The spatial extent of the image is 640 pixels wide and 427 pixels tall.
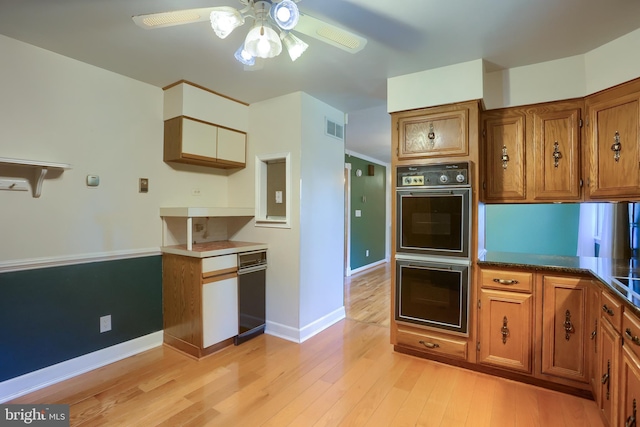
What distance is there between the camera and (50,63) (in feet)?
7.48

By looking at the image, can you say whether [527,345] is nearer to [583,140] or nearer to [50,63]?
[583,140]

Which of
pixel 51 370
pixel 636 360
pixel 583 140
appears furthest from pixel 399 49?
pixel 51 370

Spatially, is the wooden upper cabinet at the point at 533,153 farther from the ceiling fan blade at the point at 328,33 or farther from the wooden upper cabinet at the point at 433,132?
the ceiling fan blade at the point at 328,33

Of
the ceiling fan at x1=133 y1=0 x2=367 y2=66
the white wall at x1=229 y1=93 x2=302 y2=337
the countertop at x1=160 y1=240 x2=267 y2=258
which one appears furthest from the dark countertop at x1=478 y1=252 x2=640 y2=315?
the countertop at x1=160 y1=240 x2=267 y2=258

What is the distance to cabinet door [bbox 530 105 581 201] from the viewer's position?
233 centimetres

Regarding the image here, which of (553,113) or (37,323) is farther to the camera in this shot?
(553,113)

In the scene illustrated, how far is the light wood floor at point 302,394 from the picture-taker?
1.89 meters

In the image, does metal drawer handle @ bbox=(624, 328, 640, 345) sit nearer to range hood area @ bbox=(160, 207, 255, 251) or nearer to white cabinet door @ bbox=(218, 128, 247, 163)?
Answer: range hood area @ bbox=(160, 207, 255, 251)

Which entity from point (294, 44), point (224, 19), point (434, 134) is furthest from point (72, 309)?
point (434, 134)

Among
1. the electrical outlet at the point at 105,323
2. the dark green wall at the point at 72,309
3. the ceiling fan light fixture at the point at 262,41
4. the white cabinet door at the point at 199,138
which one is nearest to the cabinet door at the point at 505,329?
the ceiling fan light fixture at the point at 262,41

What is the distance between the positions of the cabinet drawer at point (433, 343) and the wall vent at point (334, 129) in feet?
6.91

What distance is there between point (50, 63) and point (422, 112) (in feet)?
9.41

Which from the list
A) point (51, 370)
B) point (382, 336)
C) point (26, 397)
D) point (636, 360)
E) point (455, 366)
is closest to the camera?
point (636, 360)

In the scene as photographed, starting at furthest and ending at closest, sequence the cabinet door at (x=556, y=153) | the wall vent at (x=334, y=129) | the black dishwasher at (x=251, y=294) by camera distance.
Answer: the wall vent at (x=334, y=129), the black dishwasher at (x=251, y=294), the cabinet door at (x=556, y=153)
